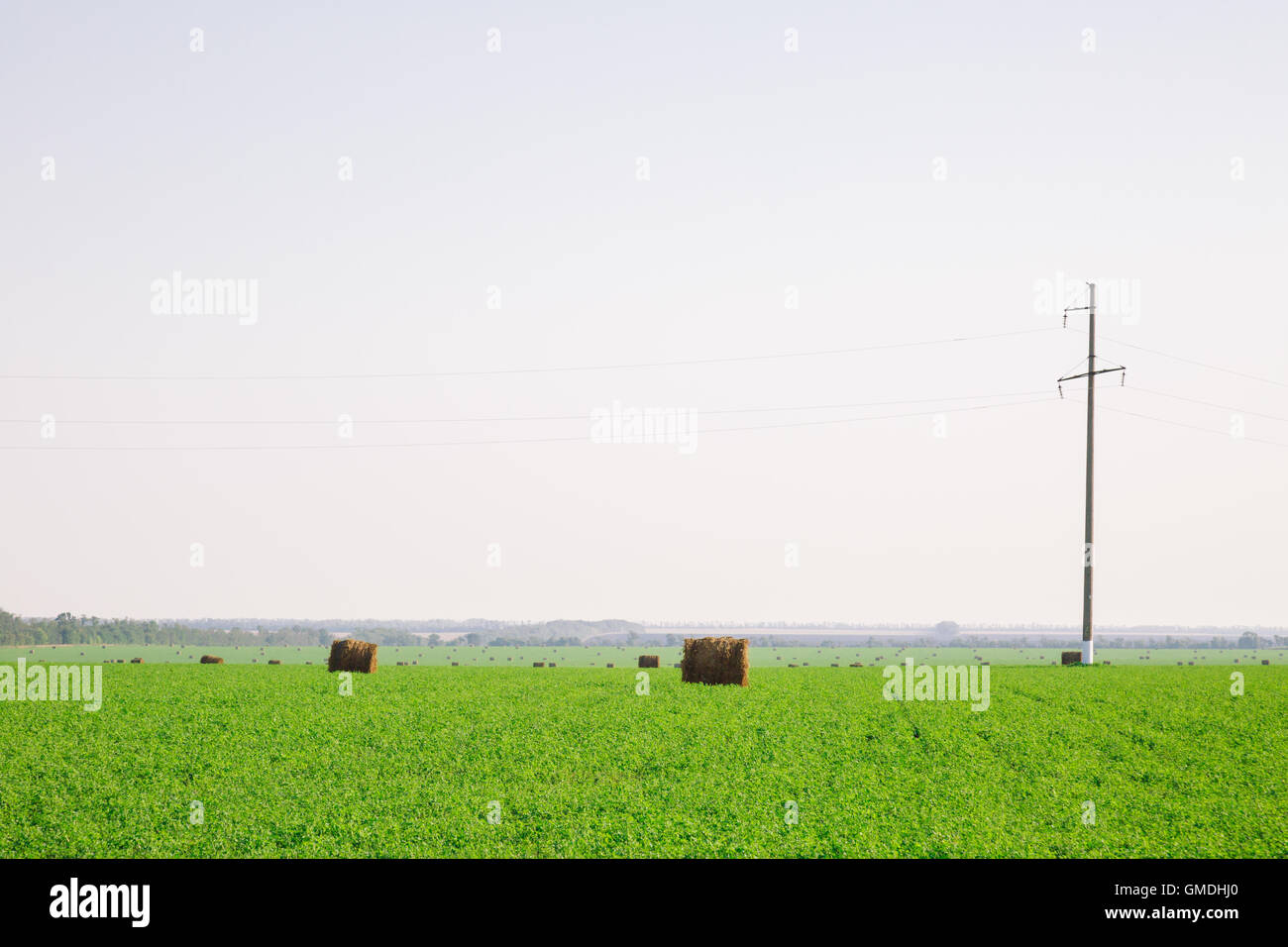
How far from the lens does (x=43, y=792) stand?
63.5ft

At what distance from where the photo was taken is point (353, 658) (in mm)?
40062

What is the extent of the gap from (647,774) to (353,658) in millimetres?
22113

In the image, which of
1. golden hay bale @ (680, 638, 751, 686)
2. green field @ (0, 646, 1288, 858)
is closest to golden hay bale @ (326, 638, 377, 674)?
green field @ (0, 646, 1288, 858)

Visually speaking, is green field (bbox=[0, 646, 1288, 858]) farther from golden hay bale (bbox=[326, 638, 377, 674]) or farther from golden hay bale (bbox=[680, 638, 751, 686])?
golden hay bale (bbox=[326, 638, 377, 674])

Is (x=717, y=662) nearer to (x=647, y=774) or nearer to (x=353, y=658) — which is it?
(x=647, y=774)

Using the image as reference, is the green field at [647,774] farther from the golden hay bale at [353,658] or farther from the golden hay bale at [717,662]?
the golden hay bale at [353,658]

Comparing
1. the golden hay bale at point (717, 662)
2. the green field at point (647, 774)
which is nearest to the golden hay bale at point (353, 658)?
the green field at point (647, 774)

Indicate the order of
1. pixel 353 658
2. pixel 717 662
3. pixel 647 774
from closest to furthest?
1. pixel 647 774
2. pixel 717 662
3. pixel 353 658

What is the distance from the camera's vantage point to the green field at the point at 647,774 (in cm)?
1680

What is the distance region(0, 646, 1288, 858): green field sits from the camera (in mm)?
16797

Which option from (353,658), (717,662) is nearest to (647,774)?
(717,662)
